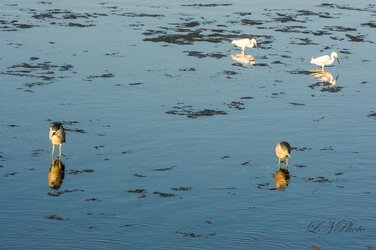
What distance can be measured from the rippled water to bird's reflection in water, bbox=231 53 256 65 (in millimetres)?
285

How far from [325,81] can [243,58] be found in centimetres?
451

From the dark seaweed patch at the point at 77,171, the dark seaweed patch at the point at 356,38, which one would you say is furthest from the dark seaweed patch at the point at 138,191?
the dark seaweed patch at the point at 356,38

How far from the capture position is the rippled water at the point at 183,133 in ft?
62.4

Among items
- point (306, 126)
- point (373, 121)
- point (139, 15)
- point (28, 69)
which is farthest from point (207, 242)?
point (139, 15)

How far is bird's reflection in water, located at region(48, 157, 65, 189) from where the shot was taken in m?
21.5

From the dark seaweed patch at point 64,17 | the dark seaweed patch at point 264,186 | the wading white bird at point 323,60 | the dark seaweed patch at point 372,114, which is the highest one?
the dark seaweed patch at point 64,17

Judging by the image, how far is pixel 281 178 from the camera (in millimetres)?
22688

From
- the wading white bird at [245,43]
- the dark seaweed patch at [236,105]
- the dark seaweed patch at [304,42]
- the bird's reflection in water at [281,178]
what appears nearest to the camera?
the bird's reflection in water at [281,178]

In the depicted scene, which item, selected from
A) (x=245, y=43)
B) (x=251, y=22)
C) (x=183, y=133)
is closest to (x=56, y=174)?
(x=183, y=133)

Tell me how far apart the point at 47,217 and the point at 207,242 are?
3711 mm

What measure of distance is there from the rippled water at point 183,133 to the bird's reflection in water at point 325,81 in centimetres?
8

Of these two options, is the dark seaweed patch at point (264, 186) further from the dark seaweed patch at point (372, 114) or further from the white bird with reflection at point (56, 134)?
the dark seaweed patch at point (372, 114)

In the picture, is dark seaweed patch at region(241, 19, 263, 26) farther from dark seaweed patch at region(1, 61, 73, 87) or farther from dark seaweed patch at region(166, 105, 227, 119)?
dark seaweed patch at region(166, 105, 227, 119)
